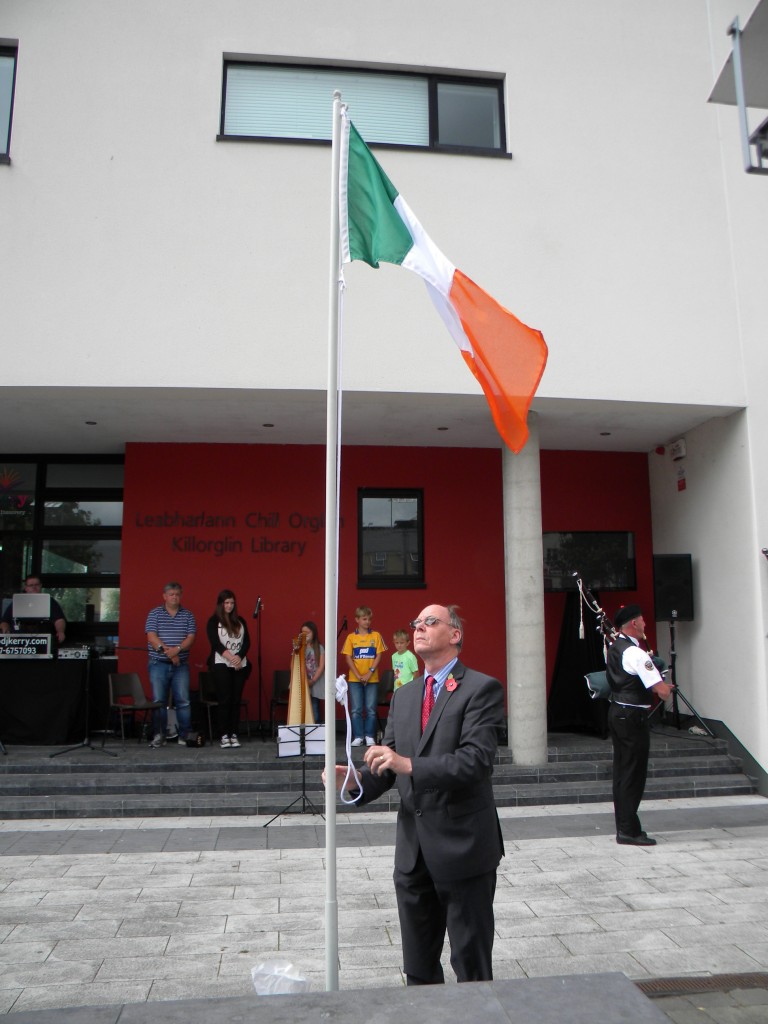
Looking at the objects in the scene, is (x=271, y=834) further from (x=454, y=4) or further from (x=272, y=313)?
(x=454, y=4)

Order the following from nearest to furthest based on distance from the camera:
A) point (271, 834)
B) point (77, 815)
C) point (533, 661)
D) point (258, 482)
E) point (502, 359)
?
point (502, 359) → point (271, 834) → point (77, 815) → point (533, 661) → point (258, 482)

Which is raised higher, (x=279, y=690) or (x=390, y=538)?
(x=390, y=538)

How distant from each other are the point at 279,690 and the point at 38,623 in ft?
10.3

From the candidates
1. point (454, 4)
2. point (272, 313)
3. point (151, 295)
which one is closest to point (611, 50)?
point (454, 4)

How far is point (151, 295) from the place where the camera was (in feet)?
29.8

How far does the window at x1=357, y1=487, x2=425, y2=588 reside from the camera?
39.4 ft

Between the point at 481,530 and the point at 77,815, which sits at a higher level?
the point at 481,530

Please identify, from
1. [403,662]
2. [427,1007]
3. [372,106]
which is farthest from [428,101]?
[427,1007]

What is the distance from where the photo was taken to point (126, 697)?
10500mm

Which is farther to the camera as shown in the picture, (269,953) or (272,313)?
(272,313)

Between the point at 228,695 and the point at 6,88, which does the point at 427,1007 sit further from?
the point at 6,88

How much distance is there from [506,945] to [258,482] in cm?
803

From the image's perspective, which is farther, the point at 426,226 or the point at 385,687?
the point at 385,687

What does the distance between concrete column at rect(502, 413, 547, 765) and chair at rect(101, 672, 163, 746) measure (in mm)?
4265
